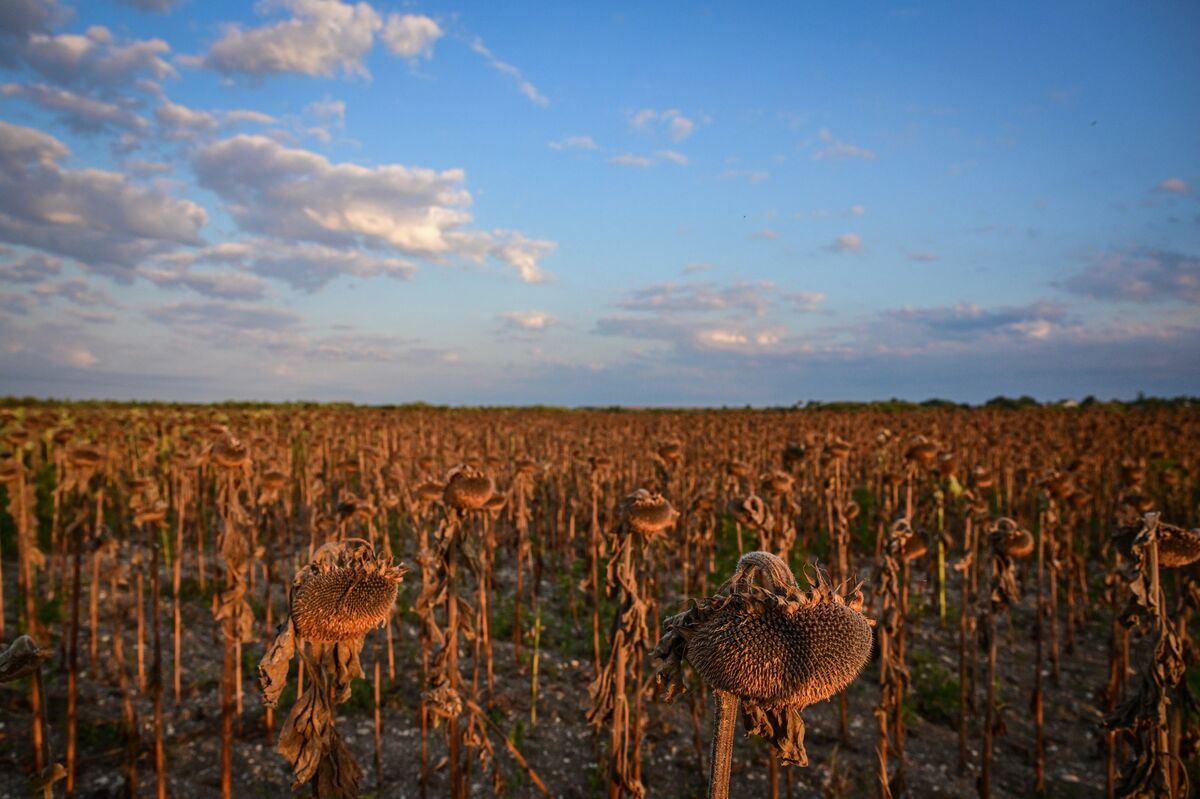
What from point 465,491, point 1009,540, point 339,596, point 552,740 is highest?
point 465,491

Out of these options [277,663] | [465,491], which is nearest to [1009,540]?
[465,491]

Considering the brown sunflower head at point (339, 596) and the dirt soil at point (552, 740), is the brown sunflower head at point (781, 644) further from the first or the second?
the dirt soil at point (552, 740)

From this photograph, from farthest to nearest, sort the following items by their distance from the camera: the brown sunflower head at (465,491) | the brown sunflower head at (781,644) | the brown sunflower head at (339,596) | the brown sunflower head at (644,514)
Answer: the brown sunflower head at (465,491), the brown sunflower head at (644,514), the brown sunflower head at (339,596), the brown sunflower head at (781,644)

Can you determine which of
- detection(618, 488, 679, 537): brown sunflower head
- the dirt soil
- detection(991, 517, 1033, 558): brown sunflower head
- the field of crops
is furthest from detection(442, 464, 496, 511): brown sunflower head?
detection(991, 517, 1033, 558): brown sunflower head

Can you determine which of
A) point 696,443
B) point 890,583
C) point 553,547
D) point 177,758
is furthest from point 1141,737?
point 696,443

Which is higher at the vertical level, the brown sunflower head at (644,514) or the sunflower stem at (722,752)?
the brown sunflower head at (644,514)

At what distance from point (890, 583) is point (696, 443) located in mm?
17611

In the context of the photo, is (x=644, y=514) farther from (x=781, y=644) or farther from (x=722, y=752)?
(x=781, y=644)

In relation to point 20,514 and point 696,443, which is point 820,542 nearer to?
point 696,443

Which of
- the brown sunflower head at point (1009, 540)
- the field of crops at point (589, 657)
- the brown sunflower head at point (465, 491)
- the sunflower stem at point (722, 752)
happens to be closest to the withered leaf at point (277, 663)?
the field of crops at point (589, 657)

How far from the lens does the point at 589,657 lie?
941cm

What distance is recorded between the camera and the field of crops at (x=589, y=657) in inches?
109

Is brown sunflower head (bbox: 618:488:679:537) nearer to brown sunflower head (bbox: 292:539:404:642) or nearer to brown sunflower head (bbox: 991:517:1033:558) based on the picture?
brown sunflower head (bbox: 292:539:404:642)

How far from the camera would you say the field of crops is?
109 inches
